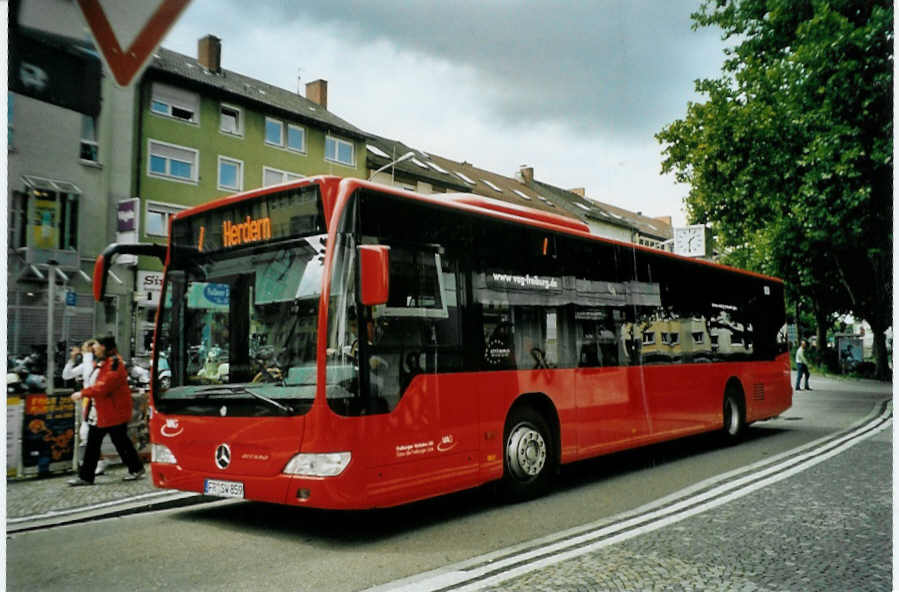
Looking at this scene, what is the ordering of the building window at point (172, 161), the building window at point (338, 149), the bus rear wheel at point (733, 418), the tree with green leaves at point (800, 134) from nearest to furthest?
1. the building window at point (172, 161)
2. the tree with green leaves at point (800, 134)
3. the building window at point (338, 149)
4. the bus rear wheel at point (733, 418)

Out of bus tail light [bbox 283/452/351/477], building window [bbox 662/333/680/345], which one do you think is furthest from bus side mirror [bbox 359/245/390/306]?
building window [bbox 662/333/680/345]

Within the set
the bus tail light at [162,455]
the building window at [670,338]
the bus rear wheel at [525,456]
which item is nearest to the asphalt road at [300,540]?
the bus rear wheel at [525,456]

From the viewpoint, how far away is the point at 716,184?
8.20m

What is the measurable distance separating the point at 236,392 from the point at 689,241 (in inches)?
266

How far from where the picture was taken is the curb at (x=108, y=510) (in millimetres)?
6414

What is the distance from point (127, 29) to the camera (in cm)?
199

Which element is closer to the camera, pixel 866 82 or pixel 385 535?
pixel 385 535

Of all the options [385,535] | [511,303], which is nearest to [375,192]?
[511,303]

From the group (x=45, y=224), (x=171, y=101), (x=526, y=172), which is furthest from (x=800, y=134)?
(x=45, y=224)

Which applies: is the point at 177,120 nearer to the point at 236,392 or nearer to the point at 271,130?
the point at 236,392

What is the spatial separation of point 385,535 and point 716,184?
5.17 m

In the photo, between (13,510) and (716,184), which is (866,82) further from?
(13,510)

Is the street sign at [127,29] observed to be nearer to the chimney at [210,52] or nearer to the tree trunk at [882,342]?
the chimney at [210,52]

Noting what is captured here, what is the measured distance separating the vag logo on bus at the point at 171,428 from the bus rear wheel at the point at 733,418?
837cm
